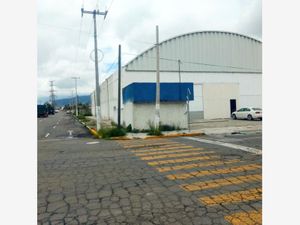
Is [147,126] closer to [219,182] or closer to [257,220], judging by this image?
[219,182]

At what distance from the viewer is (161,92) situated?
17.5 meters

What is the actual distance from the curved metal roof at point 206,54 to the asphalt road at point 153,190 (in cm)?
1981

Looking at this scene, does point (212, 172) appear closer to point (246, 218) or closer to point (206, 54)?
point (246, 218)

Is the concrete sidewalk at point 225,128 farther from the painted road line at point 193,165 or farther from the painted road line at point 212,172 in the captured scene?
the painted road line at point 212,172

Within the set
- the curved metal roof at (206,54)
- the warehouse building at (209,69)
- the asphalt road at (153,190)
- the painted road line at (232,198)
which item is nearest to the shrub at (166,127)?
the warehouse building at (209,69)

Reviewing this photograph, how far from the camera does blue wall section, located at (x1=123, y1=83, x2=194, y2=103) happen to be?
1723 centimetres

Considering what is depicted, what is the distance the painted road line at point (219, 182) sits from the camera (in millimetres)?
5213

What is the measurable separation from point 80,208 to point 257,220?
2671mm

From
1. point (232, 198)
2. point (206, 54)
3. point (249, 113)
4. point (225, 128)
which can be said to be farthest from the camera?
point (206, 54)

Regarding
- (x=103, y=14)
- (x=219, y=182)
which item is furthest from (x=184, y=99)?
(x=219, y=182)

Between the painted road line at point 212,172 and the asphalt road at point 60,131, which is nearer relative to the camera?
the painted road line at point 212,172

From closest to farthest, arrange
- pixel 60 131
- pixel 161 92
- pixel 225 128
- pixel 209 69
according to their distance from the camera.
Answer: pixel 161 92, pixel 225 128, pixel 60 131, pixel 209 69

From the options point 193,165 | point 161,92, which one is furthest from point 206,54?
point 193,165

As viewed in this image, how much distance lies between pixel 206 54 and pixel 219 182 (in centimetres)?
2541
